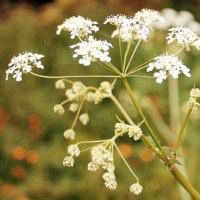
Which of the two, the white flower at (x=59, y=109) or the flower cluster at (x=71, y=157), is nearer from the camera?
the flower cluster at (x=71, y=157)

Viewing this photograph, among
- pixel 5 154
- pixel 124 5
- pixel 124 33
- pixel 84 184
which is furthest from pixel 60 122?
pixel 124 33

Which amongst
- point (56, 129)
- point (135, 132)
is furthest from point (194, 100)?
point (56, 129)

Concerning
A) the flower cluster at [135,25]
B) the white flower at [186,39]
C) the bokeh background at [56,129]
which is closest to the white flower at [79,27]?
the flower cluster at [135,25]

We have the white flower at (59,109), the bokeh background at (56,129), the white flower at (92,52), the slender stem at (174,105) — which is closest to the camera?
the white flower at (92,52)

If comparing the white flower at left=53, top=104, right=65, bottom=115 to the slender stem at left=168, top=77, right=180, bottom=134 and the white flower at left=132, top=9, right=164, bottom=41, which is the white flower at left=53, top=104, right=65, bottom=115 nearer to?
the white flower at left=132, top=9, right=164, bottom=41

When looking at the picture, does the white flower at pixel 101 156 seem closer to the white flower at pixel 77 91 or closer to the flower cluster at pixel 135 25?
the white flower at pixel 77 91

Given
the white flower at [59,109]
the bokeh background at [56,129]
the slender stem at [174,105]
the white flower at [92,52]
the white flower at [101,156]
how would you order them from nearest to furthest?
the white flower at [101,156] < the white flower at [92,52] < the white flower at [59,109] < the slender stem at [174,105] < the bokeh background at [56,129]
